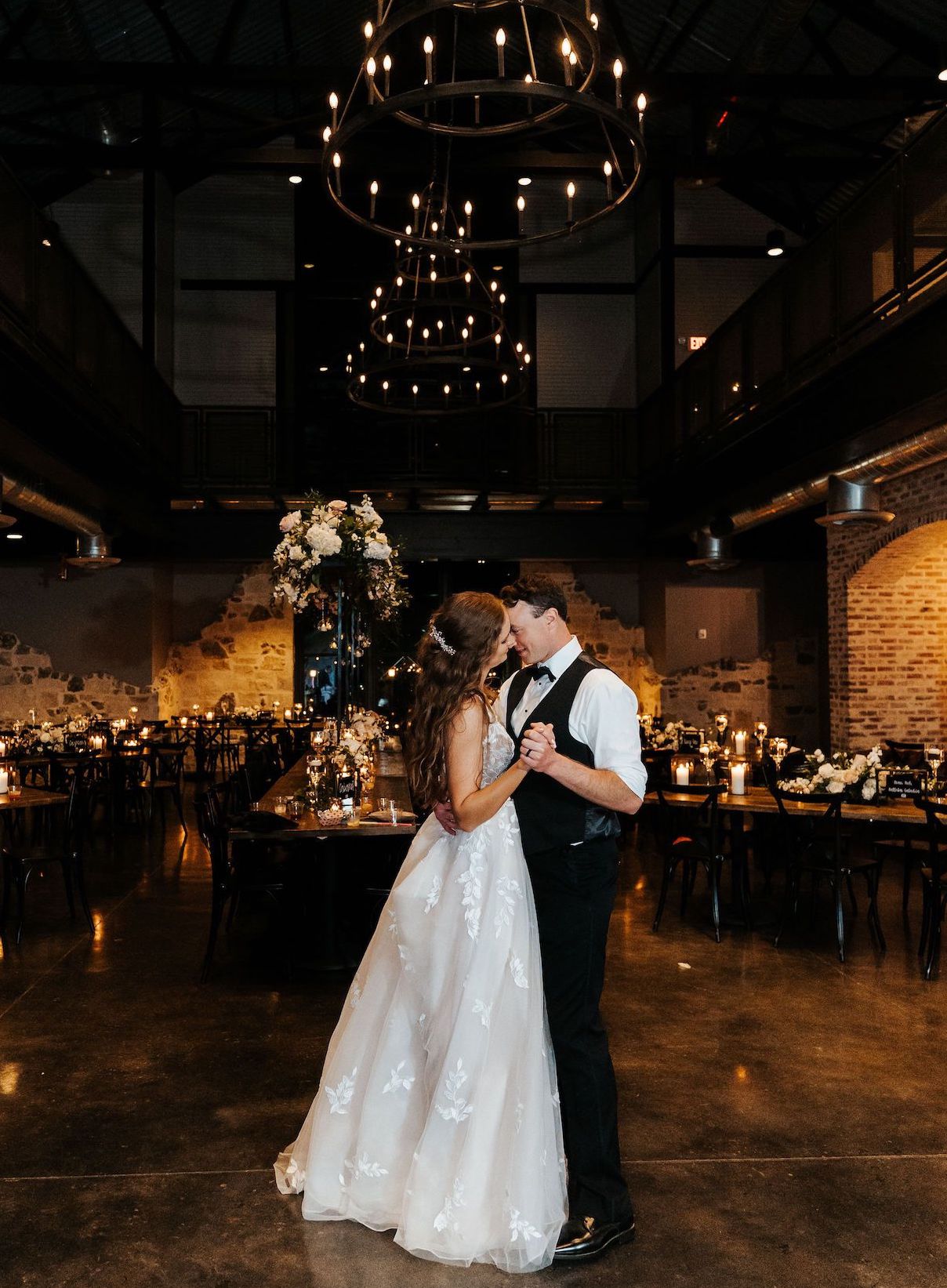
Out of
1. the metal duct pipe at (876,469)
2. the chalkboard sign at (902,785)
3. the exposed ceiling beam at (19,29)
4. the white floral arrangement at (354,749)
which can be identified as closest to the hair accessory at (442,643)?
the white floral arrangement at (354,749)

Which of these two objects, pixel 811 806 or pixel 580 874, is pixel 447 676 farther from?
pixel 811 806

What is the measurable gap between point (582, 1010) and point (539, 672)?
3.00 feet

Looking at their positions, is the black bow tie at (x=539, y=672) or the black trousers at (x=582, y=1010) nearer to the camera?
the black trousers at (x=582, y=1010)

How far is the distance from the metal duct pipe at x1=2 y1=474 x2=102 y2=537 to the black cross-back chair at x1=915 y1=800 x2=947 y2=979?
7139mm

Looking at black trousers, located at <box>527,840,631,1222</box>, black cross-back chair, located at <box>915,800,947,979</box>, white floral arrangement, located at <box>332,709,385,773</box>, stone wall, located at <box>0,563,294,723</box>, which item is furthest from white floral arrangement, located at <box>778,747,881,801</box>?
stone wall, located at <box>0,563,294,723</box>

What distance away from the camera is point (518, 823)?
2.98 meters

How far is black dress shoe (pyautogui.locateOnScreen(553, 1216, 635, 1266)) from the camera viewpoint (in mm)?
2803

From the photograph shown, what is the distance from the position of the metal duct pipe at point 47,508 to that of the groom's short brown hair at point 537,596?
680 centimetres

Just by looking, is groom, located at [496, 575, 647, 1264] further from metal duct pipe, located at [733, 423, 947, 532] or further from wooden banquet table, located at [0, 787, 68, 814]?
metal duct pipe, located at [733, 423, 947, 532]

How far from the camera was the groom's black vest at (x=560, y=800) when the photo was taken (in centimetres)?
291

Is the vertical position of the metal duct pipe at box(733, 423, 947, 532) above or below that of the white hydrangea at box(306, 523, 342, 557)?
above

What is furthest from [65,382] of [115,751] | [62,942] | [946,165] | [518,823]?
[518,823]

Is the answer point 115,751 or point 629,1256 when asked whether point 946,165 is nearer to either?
point 629,1256

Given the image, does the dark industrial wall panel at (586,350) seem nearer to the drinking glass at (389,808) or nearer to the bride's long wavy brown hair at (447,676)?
the drinking glass at (389,808)
